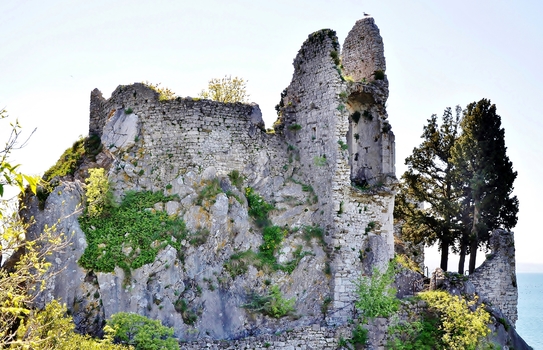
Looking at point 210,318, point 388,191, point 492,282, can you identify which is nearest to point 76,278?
point 210,318

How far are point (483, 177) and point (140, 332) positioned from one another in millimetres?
18311

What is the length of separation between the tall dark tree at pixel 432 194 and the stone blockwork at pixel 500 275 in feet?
10.1

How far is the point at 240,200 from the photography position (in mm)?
22859

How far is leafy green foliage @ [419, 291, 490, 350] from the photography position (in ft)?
69.3

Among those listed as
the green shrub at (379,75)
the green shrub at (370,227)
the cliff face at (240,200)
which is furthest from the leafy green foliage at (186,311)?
the green shrub at (379,75)

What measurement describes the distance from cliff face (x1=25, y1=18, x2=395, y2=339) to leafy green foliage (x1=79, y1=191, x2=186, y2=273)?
0.70 feet

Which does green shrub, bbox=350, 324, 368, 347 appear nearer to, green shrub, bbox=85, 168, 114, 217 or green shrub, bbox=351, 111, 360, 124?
green shrub, bbox=351, 111, 360, 124

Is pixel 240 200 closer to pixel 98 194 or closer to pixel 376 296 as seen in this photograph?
pixel 98 194

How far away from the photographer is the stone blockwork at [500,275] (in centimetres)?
2777

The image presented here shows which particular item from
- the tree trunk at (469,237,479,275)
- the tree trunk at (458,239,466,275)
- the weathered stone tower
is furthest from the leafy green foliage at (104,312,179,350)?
the tree trunk at (458,239,466,275)

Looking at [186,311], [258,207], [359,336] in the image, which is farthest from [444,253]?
[186,311]

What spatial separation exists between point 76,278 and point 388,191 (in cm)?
1114

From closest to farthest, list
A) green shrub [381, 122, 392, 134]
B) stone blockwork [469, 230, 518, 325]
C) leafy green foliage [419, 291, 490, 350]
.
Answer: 1. leafy green foliage [419, 291, 490, 350]
2. green shrub [381, 122, 392, 134]
3. stone blockwork [469, 230, 518, 325]

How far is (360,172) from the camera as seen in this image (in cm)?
2566
